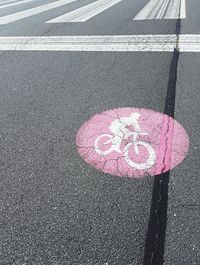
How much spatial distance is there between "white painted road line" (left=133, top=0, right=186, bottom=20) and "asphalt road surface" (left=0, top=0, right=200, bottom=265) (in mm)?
1102

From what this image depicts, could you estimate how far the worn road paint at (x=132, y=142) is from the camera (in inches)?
134

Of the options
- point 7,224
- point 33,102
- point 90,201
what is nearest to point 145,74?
point 33,102

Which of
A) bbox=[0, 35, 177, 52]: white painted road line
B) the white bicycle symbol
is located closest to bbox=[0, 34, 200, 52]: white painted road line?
bbox=[0, 35, 177, 52]: white painted road line

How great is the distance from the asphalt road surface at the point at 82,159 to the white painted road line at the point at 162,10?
3.62ft

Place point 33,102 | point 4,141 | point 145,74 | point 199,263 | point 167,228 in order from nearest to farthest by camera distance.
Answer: point 199,263 → point 167,228 → point 4,141 → point 33,102 → point 145,74

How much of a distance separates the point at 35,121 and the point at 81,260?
2.32 metres

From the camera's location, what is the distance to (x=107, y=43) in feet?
23.4

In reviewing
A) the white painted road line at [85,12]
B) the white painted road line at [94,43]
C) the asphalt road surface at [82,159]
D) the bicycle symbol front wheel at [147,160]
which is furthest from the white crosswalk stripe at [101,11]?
the bicycle symbol front wheel at [147,160]

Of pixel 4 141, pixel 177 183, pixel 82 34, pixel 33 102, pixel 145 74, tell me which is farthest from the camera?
pixel 82 34

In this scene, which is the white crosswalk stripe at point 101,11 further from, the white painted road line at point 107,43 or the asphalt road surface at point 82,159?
the white painted road line at point 107,43

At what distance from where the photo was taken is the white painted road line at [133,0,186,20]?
9.32 meters

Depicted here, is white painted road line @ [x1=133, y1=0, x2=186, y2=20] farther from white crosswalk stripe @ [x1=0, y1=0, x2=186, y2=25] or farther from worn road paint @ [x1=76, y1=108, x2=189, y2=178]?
worn road paint @ [x1=76, y1=108, x2=189, y2=178]

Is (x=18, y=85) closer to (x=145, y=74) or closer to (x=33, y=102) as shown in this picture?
(x=33, y=102)

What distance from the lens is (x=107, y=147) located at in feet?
12.2
